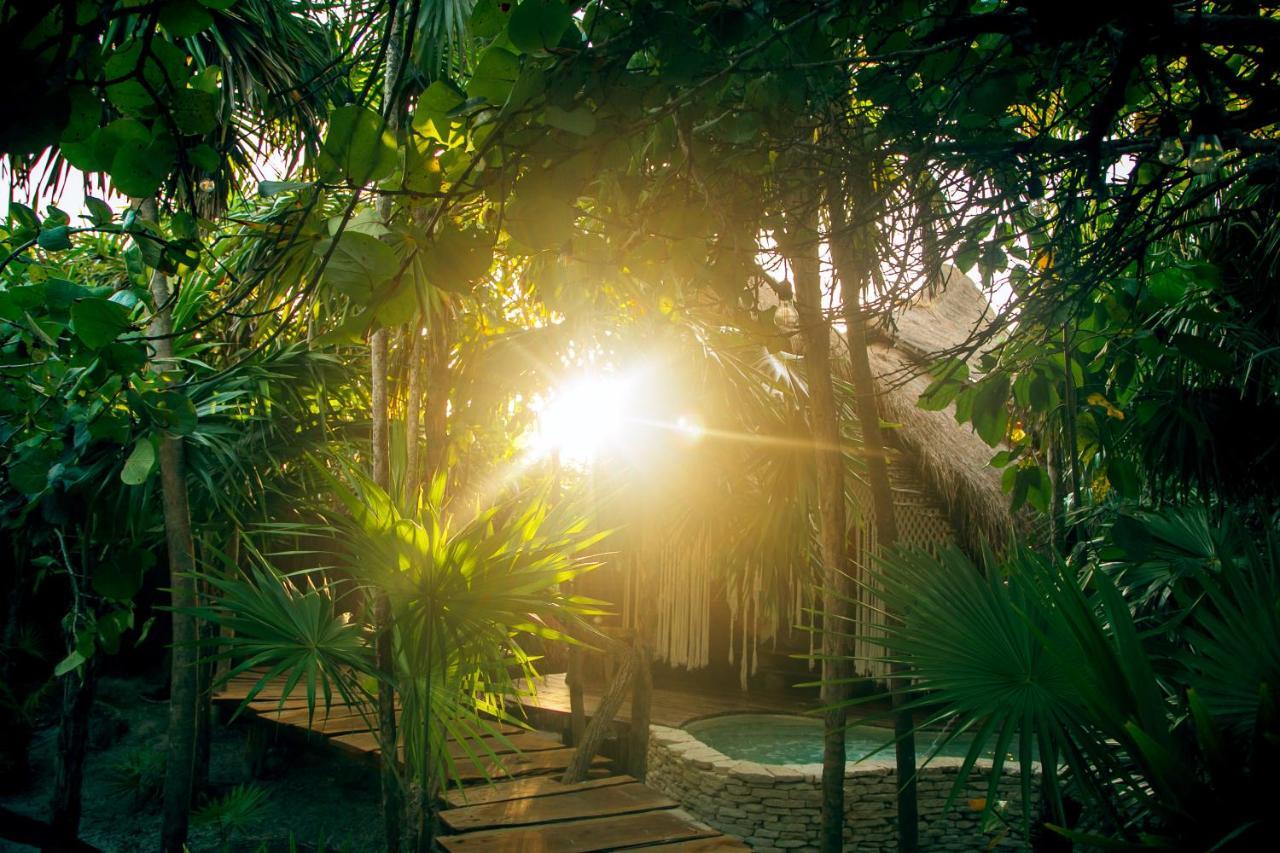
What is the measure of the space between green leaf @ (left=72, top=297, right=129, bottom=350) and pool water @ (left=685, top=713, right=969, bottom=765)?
622 cm

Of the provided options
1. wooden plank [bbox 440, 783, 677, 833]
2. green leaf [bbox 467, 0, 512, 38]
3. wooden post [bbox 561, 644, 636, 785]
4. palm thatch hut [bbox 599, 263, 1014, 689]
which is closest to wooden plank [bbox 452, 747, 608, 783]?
wooden post [bbox 561, 644, 636, 785]

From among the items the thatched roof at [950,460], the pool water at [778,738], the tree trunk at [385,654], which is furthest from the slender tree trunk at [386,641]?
the thatched roof at [950,460]

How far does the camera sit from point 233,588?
8.73ft

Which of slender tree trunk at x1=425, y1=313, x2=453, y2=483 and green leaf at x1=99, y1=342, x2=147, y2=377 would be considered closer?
green leaf at x1=99, y1=342, x2=147, y2=377

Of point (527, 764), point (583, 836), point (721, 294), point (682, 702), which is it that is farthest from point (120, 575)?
point (682, 702)

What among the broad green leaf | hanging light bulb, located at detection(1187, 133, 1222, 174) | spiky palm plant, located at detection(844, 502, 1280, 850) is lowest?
spiky palm plant, located at detection(844, 502, 1280, 850)

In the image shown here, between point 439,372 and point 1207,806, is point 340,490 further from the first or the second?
point 1207,806

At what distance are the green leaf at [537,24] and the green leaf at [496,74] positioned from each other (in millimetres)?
66

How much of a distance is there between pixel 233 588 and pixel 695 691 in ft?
22.7

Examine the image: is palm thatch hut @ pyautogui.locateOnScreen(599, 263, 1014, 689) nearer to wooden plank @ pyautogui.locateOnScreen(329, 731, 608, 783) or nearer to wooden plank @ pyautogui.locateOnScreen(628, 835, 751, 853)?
wooden plank @ pyautogui.locateOnScreen(628, 835, 751, 853)

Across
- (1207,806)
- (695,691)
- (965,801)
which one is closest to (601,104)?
(1207,806)

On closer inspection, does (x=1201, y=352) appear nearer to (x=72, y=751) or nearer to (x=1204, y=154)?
(x=1204, y=154)

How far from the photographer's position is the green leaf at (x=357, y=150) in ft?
3.08

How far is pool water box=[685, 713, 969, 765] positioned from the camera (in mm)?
6727
